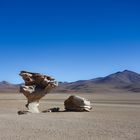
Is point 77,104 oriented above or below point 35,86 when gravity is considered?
below

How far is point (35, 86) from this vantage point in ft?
97.1

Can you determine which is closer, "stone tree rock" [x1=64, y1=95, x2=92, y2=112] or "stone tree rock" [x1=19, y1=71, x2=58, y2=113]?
"stone tree rock" [x1=64, y1=95, x2=92, y2=112]

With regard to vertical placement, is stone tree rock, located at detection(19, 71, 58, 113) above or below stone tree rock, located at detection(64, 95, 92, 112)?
above

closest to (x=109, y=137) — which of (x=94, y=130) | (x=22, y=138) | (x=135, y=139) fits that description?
(x=135, y=139)

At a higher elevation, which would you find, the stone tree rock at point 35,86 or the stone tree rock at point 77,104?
the stone tree rock at point 35,86

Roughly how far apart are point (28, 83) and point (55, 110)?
2757 millimetres

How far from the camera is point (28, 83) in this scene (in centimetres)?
2955

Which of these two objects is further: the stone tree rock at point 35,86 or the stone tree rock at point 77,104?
the stone tree rock at point 35,86

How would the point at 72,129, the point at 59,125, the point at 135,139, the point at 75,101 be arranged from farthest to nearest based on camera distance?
1. the point at 75,101
2. the point at 59,125
3. the point at 72,129
4. the point at 135,139

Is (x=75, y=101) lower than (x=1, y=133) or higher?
higher

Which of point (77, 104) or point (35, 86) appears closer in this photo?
point (77, 104)

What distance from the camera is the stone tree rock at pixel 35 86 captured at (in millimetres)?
28812

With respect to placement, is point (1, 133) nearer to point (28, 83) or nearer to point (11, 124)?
point (11, 124)

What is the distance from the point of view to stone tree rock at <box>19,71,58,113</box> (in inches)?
1134
